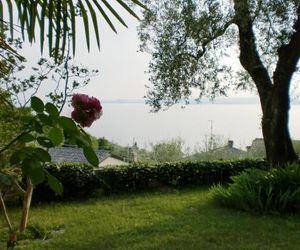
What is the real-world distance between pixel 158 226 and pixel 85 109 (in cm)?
572

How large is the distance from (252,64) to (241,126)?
665 inches

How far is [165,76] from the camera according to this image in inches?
371

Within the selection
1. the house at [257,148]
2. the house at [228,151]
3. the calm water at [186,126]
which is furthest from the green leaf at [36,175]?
→ the calm water at [186,126]

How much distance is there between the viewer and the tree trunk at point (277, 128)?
33.0 ft

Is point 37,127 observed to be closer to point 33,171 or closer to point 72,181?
point 33,171

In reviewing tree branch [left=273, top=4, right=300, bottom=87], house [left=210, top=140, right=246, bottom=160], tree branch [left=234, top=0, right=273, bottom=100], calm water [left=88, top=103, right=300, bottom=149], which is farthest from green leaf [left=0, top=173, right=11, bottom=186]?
calm water [left=88, top=103, right=300, bottom=149]

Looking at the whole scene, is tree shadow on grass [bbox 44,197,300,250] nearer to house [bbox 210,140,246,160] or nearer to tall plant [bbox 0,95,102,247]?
tall plant [bbox 0,95,102,247]

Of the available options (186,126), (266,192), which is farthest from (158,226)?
(186,126)

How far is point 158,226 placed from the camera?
7.44m

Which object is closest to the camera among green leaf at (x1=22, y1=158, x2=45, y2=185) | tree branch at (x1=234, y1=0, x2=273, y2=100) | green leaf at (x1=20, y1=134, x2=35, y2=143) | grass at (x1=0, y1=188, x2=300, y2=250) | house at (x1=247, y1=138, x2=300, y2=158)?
green leaf at (x1=22, y1=158, x2=45, y2=185)

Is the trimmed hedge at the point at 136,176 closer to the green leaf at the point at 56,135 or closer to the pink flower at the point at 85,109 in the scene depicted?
the pink flower at the point at 85,109

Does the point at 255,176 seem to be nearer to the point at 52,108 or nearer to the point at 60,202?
the point at 60,202

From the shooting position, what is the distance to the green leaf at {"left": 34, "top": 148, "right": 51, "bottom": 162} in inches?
52.7

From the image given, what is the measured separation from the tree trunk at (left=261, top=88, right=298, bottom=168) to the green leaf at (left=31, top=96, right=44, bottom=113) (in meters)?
9.00
